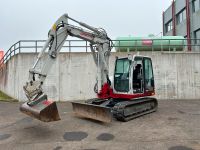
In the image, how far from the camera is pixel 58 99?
47.9 ft

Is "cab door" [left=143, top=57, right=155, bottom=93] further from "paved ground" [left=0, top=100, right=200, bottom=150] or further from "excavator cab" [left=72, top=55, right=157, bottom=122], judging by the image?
"paved ground" [left=0, top=100, right=200, bottom=150]

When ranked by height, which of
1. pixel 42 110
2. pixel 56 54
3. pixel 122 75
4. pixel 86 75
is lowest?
pixel 42 110

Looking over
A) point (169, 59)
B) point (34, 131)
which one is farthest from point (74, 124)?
point (169, 59)

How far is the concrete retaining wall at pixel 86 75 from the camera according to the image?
14.7m

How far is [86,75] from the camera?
14969mm

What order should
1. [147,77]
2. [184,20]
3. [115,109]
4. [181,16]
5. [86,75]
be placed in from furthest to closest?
1. [181,16]
2. [184,20]
3. [86,75]
4. [147,77]
5. [115,109]

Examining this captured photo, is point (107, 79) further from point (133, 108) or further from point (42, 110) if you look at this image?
point (42, 110)

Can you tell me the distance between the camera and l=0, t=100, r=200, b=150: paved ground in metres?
6.01

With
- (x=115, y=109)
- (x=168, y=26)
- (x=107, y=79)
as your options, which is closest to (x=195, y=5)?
(x=168, y=26)

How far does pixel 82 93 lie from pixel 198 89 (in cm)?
841

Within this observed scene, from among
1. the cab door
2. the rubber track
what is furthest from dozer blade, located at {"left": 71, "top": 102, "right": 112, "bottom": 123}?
the cab door

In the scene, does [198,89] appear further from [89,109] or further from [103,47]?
[89,109]

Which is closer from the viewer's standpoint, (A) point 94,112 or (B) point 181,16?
(A) point 94,112

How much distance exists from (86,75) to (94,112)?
6940 mm
